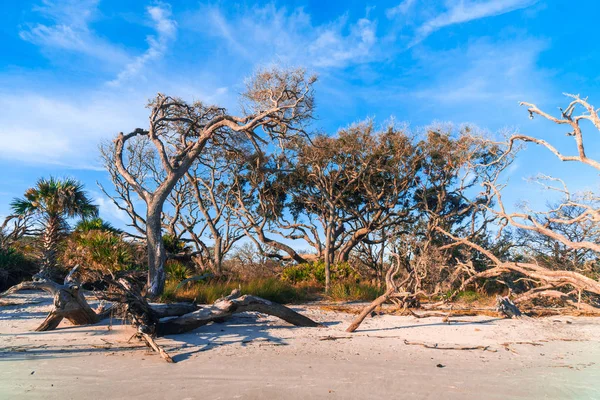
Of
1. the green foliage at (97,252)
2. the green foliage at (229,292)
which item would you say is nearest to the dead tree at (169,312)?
the green foliage at (229,292)

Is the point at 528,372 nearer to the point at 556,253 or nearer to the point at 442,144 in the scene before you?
the point at 556,253

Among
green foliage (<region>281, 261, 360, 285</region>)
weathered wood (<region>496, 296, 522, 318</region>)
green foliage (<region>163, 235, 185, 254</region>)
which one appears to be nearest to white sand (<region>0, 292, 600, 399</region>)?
weathered wood (<region>496, 296, 522, 318</region>)

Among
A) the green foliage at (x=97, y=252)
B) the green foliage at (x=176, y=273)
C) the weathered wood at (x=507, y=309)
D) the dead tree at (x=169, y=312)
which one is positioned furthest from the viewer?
Answer: the green foliage at (x=176, y=273)

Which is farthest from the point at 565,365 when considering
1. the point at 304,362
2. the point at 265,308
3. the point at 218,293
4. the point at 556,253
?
the point at 556,253

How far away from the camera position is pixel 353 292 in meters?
15.0

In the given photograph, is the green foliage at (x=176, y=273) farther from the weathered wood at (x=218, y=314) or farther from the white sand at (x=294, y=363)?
the weathered wood at (x=218, y=314)

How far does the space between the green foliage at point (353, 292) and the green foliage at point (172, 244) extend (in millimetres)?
8601

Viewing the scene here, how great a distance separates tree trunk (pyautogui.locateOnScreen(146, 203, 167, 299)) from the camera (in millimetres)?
13200

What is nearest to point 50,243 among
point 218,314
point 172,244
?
point 172,244

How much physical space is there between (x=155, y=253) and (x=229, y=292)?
275 cm

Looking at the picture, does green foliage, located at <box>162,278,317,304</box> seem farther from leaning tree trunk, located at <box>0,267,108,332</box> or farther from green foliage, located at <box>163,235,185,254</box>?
green foliage, located at <box>163,235,185,254</box>

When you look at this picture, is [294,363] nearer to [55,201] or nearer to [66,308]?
[66,308]

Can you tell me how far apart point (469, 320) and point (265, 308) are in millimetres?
5181

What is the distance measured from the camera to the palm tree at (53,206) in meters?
14.3
